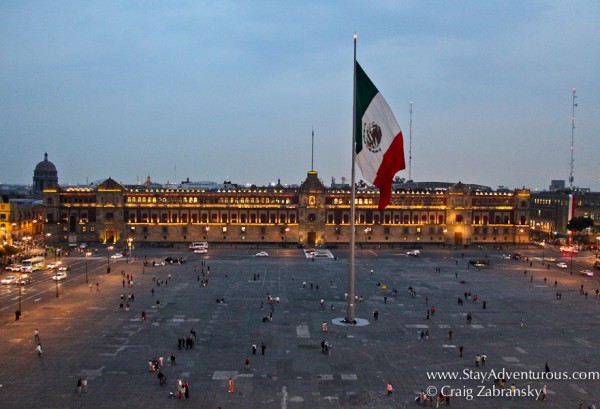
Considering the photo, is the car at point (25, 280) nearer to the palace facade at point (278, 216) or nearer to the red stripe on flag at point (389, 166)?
the palace facade at point (278, 216)

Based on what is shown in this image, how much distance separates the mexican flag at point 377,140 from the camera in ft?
154

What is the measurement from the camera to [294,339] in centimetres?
5153

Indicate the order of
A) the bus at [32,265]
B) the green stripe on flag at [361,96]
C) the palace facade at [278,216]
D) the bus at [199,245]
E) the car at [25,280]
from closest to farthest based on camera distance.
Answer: the green stripe on flag at [361,96], the car at [25,280], the bus at [32,265], the bus at [199,245], the palace facade at [278,216]

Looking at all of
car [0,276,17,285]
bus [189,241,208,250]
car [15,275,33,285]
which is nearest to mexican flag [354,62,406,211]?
car [15,275,33,285]

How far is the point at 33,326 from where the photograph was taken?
182 ft

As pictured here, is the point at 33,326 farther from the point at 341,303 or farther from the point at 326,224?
the point at 326,224

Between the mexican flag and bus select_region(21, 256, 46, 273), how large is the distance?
64.4 meters

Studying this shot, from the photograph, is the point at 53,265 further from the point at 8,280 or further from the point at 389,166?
the point at 389,166

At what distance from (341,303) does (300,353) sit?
21.6 metres

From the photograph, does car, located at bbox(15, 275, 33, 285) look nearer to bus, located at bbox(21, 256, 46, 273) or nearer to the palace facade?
bus, located at bbox(21, 256, 46, 273)

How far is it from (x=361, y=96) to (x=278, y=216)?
93.2 m

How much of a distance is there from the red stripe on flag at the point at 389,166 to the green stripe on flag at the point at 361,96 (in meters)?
2.95

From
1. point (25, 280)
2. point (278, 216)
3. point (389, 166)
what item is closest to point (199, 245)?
point (278, 216)

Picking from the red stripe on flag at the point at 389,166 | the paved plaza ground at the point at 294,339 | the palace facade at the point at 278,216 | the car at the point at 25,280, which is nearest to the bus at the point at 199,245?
the palace facade at the point at 278,216
